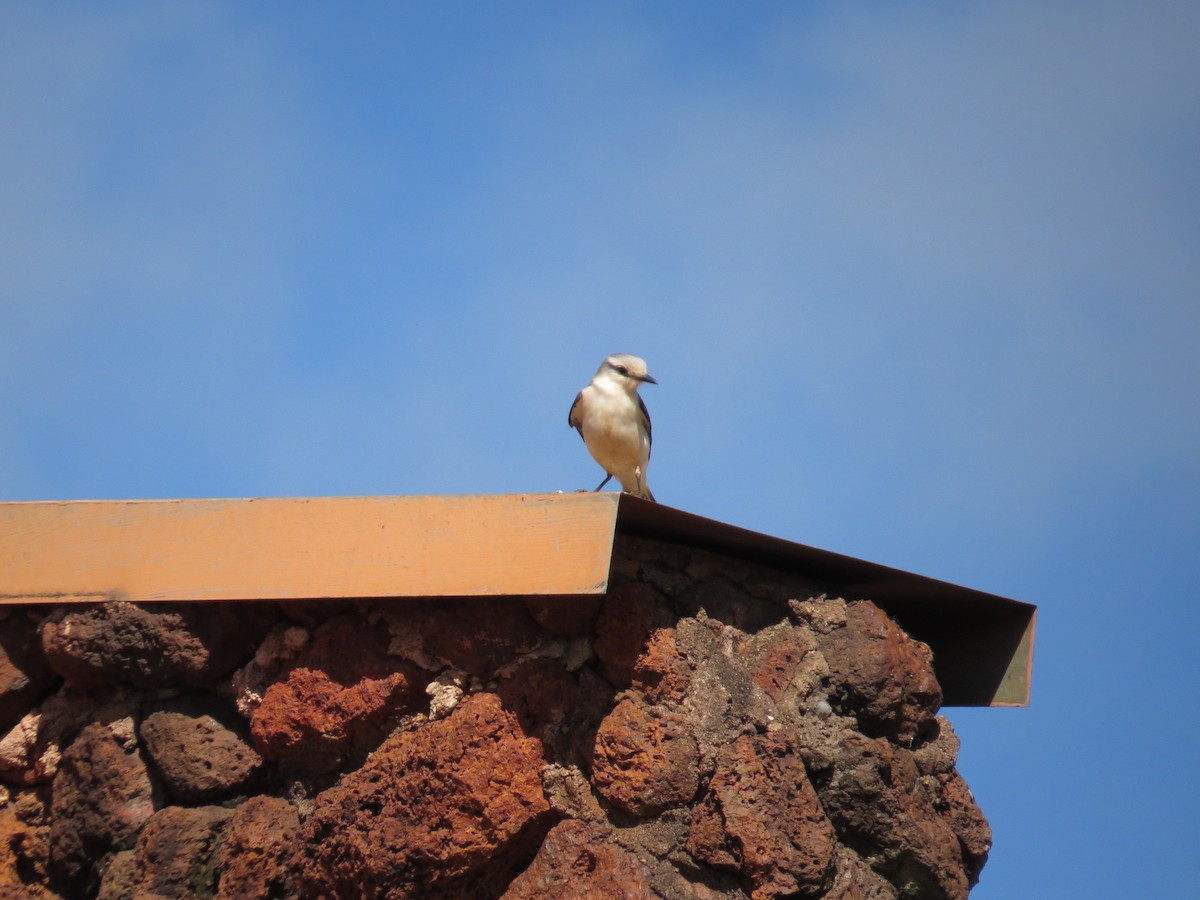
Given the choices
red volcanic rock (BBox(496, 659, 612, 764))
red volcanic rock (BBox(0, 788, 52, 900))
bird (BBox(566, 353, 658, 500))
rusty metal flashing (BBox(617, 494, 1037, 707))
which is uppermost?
bird (BBox(566, 353, 658, 500))

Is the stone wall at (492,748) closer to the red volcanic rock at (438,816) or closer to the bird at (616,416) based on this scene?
the red volcanic rock at (438,816)

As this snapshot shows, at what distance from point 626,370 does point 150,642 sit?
4.48 meters

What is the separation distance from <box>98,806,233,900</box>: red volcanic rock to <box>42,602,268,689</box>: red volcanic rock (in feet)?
1.34

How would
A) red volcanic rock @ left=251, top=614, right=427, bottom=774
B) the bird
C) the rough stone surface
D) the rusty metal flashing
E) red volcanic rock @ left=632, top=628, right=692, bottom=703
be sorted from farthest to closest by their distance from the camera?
the bird → the rough stone surface → the rusty metal flashing → red volcanic rock @ left=251, top=614, right=427, bottom=774 → red volcanic rock @ left=632, top=628, right=692, bottom=703

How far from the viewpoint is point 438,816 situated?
3521 mm

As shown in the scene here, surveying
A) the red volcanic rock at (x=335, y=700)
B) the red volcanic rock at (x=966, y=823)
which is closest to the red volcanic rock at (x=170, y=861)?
the red volcanic rock at (x=335, y=700)

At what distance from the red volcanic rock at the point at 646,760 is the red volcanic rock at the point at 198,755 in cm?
104

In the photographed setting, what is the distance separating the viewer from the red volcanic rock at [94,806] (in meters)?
3.83

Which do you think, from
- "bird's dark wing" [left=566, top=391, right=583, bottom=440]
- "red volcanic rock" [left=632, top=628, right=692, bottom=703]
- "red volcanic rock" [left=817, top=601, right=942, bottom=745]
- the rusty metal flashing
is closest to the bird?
"bird's dark wing" [left=566, top=391, right=583, bottom=440]

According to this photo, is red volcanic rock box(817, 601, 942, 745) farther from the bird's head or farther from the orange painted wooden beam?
the bird's head

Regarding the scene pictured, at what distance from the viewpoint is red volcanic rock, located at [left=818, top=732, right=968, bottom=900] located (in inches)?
147

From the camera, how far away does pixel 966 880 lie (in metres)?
3.98

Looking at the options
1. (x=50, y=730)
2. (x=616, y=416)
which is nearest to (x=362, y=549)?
(x=50, y=730)

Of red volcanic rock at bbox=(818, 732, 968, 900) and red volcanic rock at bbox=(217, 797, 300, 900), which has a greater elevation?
red volcanic rock at bbox=(818, 732, 968, 900)
